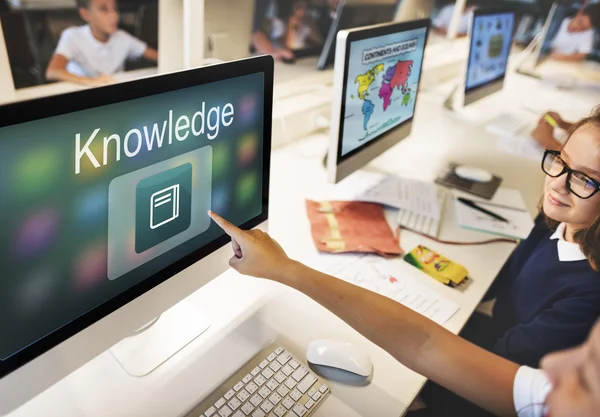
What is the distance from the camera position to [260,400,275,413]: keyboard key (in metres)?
0.72

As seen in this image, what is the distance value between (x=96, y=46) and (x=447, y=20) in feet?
7.09

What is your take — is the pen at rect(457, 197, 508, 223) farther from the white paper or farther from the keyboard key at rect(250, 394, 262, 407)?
the keyboard key at rect(250, 394, 262, 407)

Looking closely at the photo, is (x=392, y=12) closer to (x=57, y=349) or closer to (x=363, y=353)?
(x=363, y=353)

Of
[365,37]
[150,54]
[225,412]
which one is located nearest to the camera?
[225,412]

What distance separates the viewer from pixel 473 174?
1.60m

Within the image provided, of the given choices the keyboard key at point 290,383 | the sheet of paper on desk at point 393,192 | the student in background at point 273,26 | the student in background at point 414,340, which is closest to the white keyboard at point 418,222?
the sheet of paper on desk at point 393,192

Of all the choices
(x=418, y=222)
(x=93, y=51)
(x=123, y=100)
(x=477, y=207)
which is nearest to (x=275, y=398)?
(x=123, y=100)

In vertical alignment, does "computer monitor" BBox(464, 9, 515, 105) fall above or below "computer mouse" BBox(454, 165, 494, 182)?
above

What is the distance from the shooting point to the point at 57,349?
2.10 feet

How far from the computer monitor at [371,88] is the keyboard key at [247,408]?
66 centimetres

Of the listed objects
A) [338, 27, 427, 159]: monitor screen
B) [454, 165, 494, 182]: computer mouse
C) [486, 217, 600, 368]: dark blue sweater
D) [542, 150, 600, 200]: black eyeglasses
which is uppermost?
[338, 27, 427, 159]: monitor screen

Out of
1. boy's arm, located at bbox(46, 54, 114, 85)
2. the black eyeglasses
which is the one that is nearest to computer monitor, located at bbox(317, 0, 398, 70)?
boy's arm, located at bbox(46, 54, 114, 85)

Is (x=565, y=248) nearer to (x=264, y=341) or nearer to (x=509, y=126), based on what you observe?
(x=264, y=341)

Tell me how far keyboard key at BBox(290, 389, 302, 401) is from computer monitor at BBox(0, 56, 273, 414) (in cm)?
24
